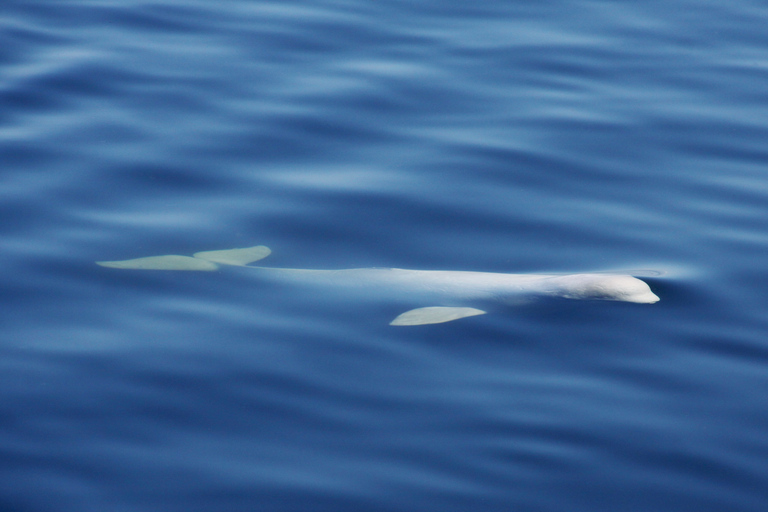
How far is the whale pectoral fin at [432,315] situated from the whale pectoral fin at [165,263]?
1951 mm

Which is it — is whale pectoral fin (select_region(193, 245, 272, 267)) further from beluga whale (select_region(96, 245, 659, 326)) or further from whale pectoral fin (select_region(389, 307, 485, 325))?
whale pectoral fin (select_region(389, 307, 485, 325))

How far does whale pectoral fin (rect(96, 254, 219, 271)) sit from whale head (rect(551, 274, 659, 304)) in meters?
3.33

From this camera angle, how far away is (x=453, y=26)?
14531 mm

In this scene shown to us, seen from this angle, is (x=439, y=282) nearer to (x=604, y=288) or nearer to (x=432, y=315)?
(x=432, y=315)

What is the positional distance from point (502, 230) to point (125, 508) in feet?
16.6

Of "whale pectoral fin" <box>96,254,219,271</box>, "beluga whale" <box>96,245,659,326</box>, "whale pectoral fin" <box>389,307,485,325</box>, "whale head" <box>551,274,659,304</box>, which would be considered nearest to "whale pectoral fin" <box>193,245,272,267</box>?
"beluga whale" <box>96,245,659,326</box>

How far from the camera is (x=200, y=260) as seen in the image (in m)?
8.72

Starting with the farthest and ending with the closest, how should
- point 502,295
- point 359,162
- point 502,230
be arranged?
point 359,162, point 502,230, point 502,295

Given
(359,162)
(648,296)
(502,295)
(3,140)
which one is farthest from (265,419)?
(3,140)

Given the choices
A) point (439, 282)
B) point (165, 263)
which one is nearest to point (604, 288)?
point (439, 282)

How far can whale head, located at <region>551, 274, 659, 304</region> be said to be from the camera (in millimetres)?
8039

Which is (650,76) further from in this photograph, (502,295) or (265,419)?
(265,419)

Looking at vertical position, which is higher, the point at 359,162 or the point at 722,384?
the point at 359,162

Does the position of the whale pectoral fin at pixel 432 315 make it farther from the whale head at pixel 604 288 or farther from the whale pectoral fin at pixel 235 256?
the whale pectoral fin at pixel 235 256
